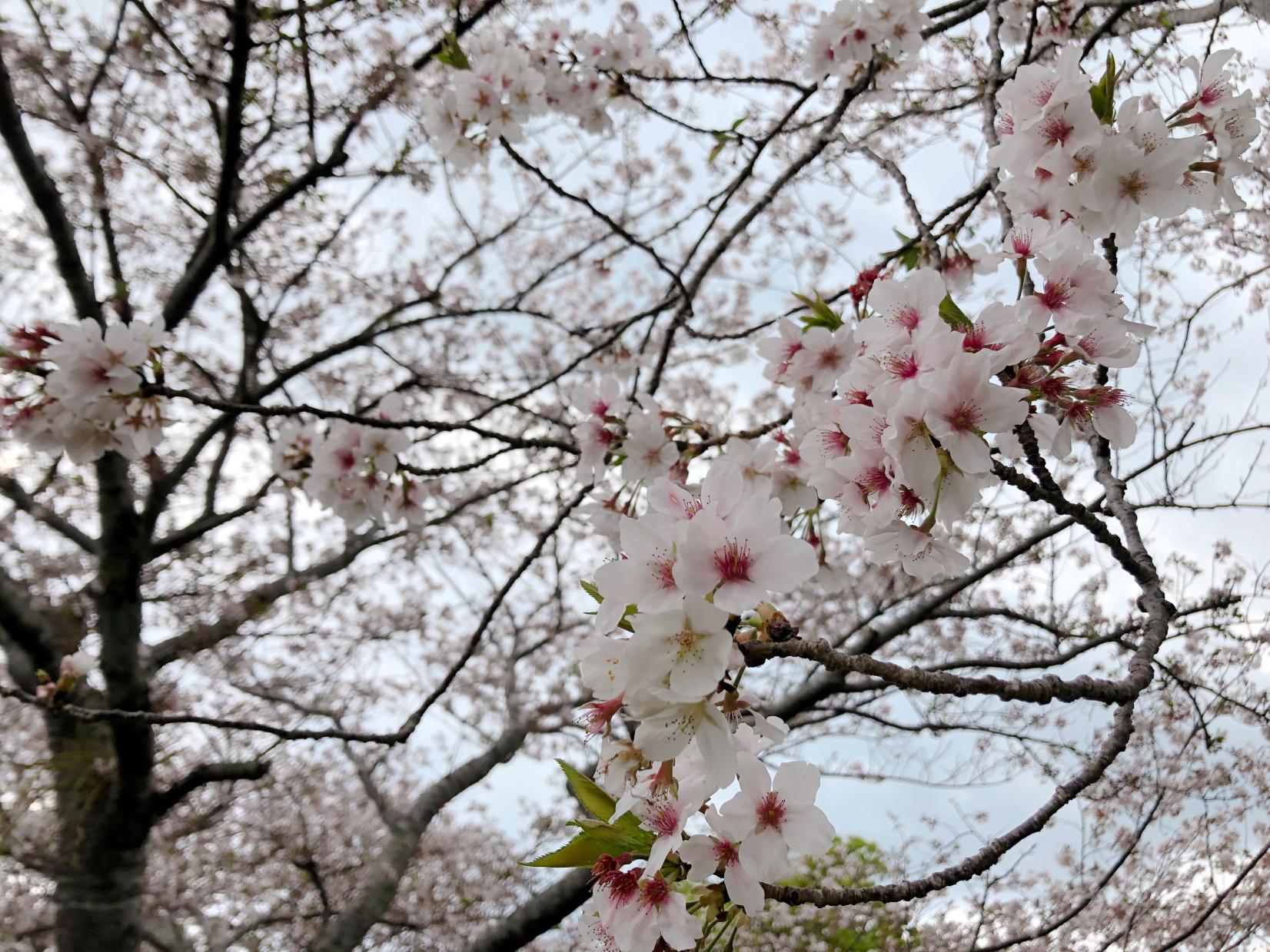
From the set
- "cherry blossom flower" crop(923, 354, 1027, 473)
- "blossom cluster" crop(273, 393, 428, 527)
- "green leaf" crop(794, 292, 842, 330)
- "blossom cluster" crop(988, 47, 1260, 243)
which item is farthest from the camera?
"blossom cluster" crop(273, 393, 428, 527)

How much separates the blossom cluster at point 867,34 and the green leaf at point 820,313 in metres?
1.41

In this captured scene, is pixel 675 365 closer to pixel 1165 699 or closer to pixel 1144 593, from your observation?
pixel 1165 699

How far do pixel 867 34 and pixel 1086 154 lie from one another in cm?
164

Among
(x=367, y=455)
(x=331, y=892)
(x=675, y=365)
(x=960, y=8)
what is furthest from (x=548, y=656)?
(x=960, y=8)

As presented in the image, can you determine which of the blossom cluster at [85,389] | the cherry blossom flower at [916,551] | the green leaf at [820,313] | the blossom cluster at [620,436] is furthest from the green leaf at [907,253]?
the blossom cluster at [85,389]

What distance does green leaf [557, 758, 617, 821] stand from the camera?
1.01 metres

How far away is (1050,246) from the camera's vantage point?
1121 millimetres

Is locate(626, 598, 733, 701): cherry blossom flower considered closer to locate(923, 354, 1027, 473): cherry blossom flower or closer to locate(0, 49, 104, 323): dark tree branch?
locate(923, 354, 1027, 473): cherry blossom flower

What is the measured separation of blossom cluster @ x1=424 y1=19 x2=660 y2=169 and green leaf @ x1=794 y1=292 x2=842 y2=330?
1.44m

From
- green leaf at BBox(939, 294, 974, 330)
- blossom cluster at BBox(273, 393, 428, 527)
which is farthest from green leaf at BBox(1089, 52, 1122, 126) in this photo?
blossom cluster at BBox(273, 393, 428, 527)

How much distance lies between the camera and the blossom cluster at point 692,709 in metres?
0.78

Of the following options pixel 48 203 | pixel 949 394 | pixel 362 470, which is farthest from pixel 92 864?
pixel 949 394

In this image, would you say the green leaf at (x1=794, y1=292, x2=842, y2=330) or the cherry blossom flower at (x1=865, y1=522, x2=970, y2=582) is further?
the green leaf at (x1=794, y1=292, x2=842, y2=330)

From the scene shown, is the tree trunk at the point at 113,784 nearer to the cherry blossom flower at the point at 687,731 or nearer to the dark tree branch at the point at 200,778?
the dark tree branch at the point at 200,778
